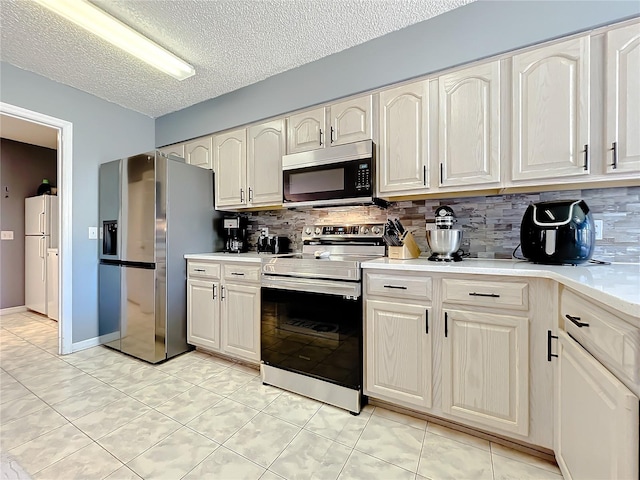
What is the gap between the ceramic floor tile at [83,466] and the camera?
1.24 meters

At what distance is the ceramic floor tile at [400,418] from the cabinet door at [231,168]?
1.99 m

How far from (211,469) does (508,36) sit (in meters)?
2.76

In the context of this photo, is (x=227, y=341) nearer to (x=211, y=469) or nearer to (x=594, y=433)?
(x=211, y=469)

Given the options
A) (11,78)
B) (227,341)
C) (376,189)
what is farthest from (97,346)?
(376,189)

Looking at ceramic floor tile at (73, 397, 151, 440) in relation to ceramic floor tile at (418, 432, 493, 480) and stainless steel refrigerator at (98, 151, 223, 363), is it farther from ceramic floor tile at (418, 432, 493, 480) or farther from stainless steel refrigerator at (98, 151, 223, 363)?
ceramic floor tile at (418, 432, 493, 480)

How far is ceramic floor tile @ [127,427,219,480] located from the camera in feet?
4.15

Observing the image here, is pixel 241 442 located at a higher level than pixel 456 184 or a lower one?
lower

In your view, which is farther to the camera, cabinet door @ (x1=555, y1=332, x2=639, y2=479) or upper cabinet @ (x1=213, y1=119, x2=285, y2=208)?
upper cabinet @ (x1=213, y1=119, x2=285, y2=208)

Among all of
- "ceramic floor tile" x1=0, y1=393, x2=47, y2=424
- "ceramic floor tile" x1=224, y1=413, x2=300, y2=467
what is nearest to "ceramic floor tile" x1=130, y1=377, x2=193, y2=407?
"ceramic floor tile" x1=0, y1=393, x2=47, y2=424

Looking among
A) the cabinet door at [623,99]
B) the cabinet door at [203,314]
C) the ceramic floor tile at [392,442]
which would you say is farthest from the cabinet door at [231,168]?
the cabinet door at [623,99]

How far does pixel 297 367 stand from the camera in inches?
75.8

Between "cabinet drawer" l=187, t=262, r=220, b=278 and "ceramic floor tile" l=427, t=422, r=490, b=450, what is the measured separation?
1.86m

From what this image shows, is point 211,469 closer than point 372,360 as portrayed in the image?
Yes

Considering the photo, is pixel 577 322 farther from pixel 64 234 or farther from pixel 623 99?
pixel 64 234
